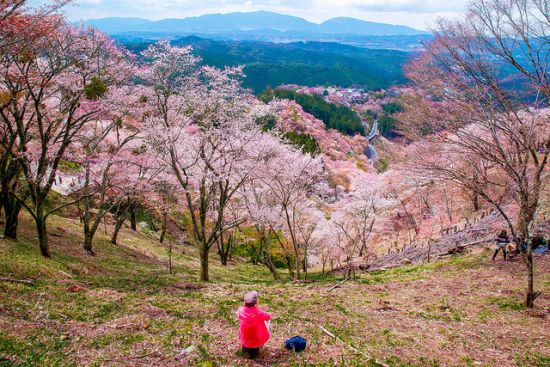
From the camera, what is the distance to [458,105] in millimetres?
12383

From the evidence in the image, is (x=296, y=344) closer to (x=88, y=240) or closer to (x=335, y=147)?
(x=88, y=240)

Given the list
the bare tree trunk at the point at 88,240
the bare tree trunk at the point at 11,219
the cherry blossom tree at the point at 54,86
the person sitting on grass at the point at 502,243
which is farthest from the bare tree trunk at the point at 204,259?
the person sitting on grass at the point at 502,243

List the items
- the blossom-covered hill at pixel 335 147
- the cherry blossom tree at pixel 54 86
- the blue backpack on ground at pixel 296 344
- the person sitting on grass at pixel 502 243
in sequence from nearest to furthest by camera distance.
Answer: the blue backpack on ground at pixel 296 344
the cherry blossom tree at pixel 54 86
the person sitting on grass at pixel 502 243
the blossom-covered hill at pixel 335 147

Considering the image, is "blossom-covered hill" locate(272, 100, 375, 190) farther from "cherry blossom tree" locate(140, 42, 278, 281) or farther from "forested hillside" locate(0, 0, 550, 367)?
"cherry blossom tree" locate(140, 42, 278, 281)

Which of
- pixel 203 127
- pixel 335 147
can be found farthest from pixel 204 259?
pixel 335 147

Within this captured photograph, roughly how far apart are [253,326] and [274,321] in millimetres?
2713

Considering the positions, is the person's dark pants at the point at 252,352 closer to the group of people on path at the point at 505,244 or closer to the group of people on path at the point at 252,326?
the group of people on path at the point at 252,326

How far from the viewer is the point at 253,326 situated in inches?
290

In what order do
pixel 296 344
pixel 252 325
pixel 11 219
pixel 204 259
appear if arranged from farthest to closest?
pixel 204 259 → pixel 11 219 → pixel 296 344 → pixel 252 325

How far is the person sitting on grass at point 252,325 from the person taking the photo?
23.9 feet

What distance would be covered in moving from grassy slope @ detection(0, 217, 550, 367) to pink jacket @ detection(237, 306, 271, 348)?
0.41 metres

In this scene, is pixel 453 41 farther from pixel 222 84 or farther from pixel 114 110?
pixel 114 110

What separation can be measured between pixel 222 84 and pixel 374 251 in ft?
84.2

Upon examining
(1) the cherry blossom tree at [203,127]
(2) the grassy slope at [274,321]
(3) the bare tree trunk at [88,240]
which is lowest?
(3) the bare tree trunk at [88,240]
